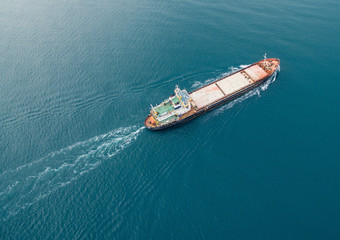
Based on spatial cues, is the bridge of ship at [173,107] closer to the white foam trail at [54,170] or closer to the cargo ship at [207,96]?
the cargo ship at [207,96]

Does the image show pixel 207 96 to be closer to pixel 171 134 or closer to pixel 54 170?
A: pixel 171 134

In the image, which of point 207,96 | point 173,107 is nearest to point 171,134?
point 173,107

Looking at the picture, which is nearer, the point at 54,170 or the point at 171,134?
the point at 54,170

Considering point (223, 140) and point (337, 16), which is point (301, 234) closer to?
point (223, 140)

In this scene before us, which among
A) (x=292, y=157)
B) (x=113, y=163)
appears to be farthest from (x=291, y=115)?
(x=113, y=163)

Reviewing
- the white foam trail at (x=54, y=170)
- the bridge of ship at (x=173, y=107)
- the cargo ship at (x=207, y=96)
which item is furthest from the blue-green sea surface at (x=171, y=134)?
the bridge of ship at (x=173, y=107)

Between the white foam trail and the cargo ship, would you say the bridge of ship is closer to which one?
the cargo ship
